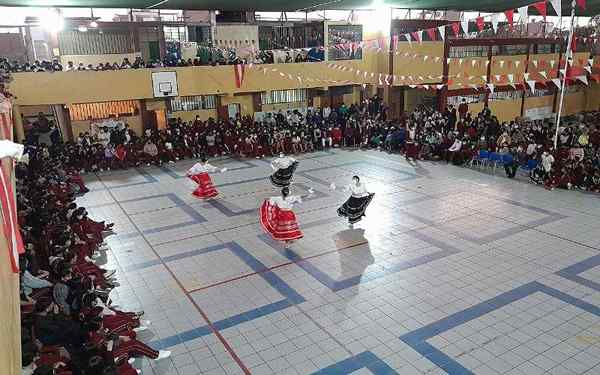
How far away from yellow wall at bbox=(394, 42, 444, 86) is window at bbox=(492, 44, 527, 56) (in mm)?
3960

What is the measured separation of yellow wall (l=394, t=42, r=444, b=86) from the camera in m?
24.4

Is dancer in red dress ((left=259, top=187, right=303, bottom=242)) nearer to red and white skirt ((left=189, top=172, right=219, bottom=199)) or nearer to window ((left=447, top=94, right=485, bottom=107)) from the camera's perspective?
red and white skirt ((left=189, top=172, right=219, bottom=199))

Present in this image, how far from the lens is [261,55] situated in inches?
898

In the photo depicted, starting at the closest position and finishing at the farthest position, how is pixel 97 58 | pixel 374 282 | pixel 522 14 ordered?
pixel 374 282
pixel 522 14
pixel 97 58

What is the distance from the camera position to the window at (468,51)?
1023 inches

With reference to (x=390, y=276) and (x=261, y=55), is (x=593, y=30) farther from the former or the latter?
(x=390, y=276)

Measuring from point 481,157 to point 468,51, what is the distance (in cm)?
1188

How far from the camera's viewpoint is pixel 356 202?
11.2 m

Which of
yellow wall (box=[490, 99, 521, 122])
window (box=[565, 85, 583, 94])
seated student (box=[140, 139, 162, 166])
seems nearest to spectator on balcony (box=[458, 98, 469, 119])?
yellow wall (box=[490, 99, 521, 122])

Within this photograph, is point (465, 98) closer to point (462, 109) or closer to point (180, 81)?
point (462, 109)

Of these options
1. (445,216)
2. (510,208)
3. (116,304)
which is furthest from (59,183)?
(510,208)

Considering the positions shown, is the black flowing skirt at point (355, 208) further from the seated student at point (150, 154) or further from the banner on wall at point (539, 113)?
the banner on wall at point (539, 113)

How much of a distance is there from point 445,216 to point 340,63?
13638mm

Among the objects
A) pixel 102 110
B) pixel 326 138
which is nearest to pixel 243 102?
pixel 326 138
